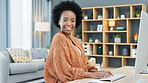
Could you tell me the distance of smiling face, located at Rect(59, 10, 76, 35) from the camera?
5.99 ft

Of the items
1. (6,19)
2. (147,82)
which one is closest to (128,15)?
(6,19)

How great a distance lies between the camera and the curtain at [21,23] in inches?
258

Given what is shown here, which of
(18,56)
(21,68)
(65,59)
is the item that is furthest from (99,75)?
(18,56)

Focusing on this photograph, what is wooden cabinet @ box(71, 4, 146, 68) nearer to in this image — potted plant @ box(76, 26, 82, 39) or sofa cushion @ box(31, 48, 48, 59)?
potted plant @ box(76, 26, 82, 39)

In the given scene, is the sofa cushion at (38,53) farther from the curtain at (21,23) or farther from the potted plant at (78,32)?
the potted plant at (78,32)

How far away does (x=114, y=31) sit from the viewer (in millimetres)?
6730

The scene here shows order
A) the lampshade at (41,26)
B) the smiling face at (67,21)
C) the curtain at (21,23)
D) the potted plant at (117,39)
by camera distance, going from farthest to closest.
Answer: the lampshade at (41,26) → the potted plant at (117,39) → the curtain at (21,23) → the smiling face at (67,21)

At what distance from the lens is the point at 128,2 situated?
6.88 m

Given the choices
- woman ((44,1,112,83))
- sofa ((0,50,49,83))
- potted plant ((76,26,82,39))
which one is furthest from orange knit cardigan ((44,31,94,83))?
potted plant ((76,26,82,39))

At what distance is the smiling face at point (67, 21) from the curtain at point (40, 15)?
18.3 ft

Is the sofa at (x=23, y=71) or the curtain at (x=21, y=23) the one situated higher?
the curtain at (x=21, y=23)

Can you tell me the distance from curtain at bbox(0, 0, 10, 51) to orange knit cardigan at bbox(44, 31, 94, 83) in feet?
15.3

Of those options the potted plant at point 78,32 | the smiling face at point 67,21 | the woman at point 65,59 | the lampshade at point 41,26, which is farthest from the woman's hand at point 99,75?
the potted plant at point 78,32

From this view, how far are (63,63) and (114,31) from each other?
5287 millimetres
